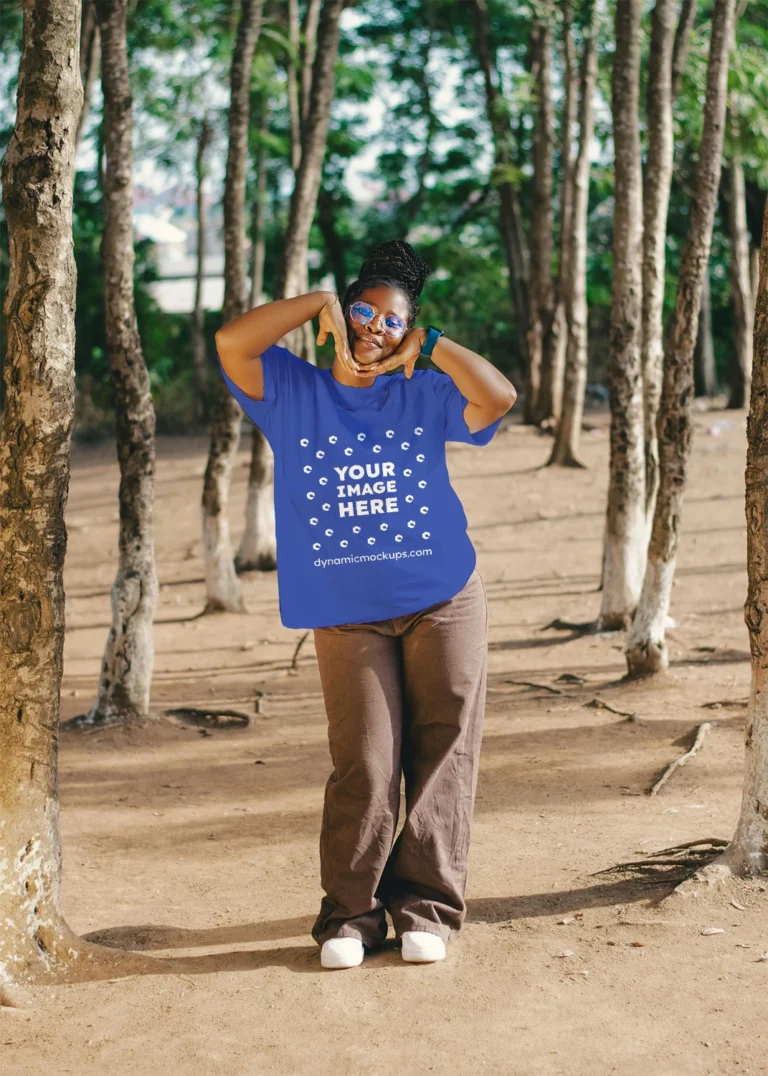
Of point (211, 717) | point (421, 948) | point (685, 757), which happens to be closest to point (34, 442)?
point (421, 948)

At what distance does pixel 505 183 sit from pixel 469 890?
16446 millimetres

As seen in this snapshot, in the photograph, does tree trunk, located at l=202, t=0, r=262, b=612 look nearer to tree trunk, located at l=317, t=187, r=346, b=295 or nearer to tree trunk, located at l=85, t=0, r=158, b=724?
tree trunk, located at l=85, t=0, r=158, b=724

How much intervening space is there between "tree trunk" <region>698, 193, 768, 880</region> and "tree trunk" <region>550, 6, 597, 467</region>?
9.21 m

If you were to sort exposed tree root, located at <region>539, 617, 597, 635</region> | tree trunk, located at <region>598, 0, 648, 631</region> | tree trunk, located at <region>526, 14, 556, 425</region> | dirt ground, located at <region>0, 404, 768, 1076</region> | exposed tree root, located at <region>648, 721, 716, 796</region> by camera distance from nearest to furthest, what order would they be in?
dirt ground, located at <region>0, 404, 768, 1076</region>, exposed tree root, located at <region>648, 721, 716, 796</region>, tree trunk, located at <region>598, 0, 648, 631</region>, exposed tree root, located at <region>539, 617, 597, 635</region>, tree trunk, located at <region>526, 14, 556, 425</region>

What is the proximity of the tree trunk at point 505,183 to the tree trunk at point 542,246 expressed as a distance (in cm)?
41

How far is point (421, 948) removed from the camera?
3.50 m

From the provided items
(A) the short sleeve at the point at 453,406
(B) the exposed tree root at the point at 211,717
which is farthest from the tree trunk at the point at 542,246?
(A) the short sleeve at the point at 453,406

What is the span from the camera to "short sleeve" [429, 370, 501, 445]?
3562mm

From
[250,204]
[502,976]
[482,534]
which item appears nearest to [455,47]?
[250,204]

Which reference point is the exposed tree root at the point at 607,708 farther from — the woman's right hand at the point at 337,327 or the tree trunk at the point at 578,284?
the tree trunk at the point at 578,284

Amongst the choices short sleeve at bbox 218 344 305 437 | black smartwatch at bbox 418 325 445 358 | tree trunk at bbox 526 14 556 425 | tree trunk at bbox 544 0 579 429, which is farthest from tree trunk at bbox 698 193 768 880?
tree trunk at bbox 526 14 556 425

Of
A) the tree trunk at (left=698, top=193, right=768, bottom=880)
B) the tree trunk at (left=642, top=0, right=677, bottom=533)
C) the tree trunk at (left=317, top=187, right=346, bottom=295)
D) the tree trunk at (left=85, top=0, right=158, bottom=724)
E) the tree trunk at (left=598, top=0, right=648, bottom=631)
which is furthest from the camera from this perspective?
the tree trunk at (left=317, top=187, right=346, bottom=295)

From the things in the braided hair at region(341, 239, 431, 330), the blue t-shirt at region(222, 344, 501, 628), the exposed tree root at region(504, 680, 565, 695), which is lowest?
the exposed tree root at region(504, 680, 565, 695)

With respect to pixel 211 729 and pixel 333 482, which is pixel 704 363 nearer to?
pixel 211 729
